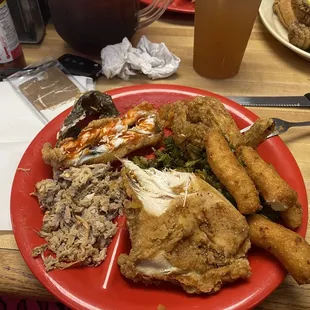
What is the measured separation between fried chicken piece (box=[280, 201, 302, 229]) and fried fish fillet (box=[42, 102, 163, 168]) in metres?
0.41

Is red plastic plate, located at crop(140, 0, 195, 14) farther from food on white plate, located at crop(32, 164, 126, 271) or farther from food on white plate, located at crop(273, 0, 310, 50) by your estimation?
food on white plate, located at crop(32, 164, 126, 271)

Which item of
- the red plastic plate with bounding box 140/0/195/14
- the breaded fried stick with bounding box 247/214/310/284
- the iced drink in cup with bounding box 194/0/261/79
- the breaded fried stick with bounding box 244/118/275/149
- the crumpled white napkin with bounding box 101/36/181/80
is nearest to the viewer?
the breaded fried stick with bounding box 247/214/310/284

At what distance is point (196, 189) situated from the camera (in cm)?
88

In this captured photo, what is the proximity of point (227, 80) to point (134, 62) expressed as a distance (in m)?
0.34

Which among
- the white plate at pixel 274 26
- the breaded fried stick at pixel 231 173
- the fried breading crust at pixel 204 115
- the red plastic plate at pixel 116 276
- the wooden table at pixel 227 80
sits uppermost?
the breaded fried stick at pixel 231 173

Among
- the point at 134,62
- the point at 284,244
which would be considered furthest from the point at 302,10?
the point at 284,244

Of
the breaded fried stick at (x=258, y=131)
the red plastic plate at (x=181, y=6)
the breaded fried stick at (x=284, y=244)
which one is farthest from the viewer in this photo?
the red plastic plate at (x=181, y=6)

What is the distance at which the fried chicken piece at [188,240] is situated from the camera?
81cm

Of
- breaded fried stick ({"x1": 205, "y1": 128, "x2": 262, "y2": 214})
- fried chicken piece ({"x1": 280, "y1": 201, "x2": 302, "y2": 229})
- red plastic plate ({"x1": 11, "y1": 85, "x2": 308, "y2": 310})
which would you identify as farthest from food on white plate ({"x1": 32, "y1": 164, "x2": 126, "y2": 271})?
fried chicken piece ({"x1": 280, "y1": 201, "x2": 302, "y2": 229})

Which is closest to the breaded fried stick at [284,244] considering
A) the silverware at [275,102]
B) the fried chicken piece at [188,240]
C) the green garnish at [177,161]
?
→ the fried chicken piece at [188,240]

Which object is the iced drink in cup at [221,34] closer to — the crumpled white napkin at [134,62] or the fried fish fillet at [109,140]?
the crumpled white napkin at [134,62]

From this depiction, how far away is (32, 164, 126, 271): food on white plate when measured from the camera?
88cm

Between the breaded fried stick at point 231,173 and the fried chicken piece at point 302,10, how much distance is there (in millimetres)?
718

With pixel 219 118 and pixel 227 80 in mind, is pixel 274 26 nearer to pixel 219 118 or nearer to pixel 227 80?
pixel 227 80
